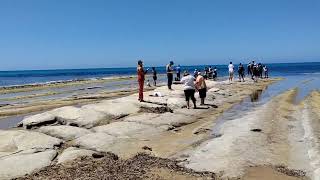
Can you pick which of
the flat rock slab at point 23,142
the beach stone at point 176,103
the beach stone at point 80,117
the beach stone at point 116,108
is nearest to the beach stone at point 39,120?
the beach stone at point 80,117

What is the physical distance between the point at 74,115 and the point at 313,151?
9788 mm

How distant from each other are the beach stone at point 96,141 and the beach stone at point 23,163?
150cm

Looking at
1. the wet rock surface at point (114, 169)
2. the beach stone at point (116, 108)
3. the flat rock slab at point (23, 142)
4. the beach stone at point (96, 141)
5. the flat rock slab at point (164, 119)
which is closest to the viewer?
the wet rock surface at point (114, 169)

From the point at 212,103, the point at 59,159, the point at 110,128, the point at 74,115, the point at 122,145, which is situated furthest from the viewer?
the point at 212,103

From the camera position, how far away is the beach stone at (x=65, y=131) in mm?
16327

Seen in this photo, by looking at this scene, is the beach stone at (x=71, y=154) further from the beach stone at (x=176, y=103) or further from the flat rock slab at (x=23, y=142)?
the beach stone at (x=176, y=103)

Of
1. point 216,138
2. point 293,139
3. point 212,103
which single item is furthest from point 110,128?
point 212,103

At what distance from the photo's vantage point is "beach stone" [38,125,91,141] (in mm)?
16327

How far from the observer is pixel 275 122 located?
1942 centimetres

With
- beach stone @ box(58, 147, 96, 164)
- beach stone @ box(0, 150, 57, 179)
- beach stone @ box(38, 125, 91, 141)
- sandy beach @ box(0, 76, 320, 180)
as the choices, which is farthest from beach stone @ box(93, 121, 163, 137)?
beach stone @ box(0, 150, 57, 179)

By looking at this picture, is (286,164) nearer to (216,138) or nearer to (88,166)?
(216,138)

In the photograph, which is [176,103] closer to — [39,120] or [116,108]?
[116,108]

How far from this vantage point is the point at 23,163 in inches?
483

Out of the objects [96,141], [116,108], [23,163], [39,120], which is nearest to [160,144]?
[96,141]
